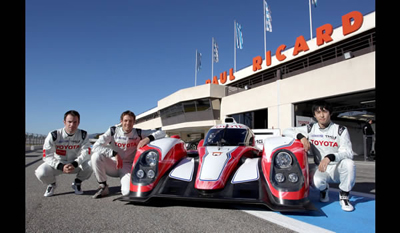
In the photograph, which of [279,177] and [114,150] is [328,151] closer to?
[279,177]

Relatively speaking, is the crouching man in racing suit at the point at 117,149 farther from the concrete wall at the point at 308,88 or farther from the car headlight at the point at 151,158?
the concrete wall at the point at 308,88

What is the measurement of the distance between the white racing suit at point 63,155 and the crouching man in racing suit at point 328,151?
358 cm

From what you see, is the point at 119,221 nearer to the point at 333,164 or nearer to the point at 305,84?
the point at 333,164

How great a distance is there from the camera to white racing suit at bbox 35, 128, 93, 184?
3760mm

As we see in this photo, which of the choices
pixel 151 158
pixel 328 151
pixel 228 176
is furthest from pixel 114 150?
pixel 328 151

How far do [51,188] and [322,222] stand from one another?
13.0 ft

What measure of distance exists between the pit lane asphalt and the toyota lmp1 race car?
0.17m

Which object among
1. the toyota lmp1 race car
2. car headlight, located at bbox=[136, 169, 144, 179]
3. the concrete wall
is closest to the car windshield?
the toyota lmp1 race car

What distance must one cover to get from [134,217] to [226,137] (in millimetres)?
2147

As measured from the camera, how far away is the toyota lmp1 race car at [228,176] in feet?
8.60

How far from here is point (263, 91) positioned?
18.0 meters

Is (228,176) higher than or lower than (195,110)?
lower

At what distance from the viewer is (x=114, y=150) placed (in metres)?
4.00
